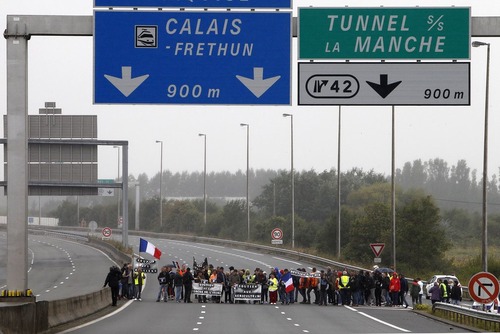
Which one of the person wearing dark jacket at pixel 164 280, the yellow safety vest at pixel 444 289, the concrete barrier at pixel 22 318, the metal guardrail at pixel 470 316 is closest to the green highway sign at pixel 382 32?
the concrete barrier at pixel 22 318

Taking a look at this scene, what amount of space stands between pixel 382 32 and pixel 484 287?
9.85m

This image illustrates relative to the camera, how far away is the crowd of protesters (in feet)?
150

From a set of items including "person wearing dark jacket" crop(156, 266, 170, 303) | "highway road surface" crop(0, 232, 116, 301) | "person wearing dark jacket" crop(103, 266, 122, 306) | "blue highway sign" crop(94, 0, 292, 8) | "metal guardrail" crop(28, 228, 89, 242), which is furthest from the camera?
"metal guardrail" crop(28, 228, 89, 242)

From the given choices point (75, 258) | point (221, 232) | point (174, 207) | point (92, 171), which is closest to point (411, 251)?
point (92, 171)

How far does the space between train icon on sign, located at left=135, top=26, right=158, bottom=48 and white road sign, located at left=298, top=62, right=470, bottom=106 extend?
9.20ft

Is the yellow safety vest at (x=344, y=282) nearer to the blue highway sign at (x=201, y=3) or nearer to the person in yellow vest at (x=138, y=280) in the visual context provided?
the person in yellow vest at (x=138, y=280)

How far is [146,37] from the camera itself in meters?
20.2

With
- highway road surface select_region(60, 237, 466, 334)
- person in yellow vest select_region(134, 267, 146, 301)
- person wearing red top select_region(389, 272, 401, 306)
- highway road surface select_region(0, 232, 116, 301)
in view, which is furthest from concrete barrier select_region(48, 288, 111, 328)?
person wearing red top select_region(389, 272, 401, 306)

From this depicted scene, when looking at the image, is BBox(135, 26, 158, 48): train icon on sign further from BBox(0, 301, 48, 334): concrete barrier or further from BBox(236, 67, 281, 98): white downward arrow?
BBox(0, 301, 48, 334): concrete barrier

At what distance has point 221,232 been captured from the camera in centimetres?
12212

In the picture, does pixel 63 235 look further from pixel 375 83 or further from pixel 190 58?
pixel 375 83

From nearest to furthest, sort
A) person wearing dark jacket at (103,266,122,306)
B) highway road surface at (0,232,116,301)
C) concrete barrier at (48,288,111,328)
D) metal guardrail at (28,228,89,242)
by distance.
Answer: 1. concrete barrier at (48,288,111,328)
2. person wearing dark jacket at (103,266,122,306)
3. highway road surface at (0,232,116,301)
4. metal guardrail at (28,228,89,242)

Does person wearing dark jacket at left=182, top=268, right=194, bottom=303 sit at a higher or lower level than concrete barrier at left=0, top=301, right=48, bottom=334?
lower

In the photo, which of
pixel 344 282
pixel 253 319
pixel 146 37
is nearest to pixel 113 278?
pixel 253 319
